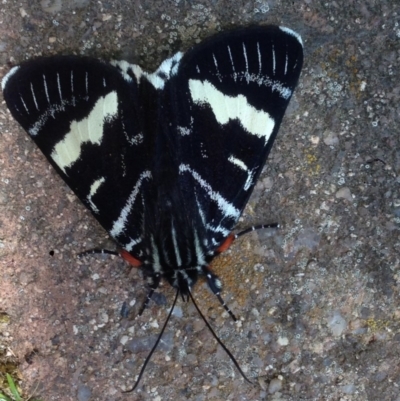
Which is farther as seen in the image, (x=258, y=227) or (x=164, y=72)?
(x=258, y=227)

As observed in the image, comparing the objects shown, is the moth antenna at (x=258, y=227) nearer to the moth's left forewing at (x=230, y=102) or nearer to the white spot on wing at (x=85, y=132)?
the moth's left forewing at (x=230, y=102)

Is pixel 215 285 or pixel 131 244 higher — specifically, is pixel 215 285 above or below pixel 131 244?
below

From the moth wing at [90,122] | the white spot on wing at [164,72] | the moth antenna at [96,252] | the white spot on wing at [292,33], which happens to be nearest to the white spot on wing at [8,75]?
the moth wing at [90,122]

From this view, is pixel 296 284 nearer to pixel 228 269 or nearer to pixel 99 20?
pixel 228 269

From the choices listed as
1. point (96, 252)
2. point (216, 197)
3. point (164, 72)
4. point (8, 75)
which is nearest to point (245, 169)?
point (216, 197)

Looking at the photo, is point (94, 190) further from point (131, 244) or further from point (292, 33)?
point (292, 33)
